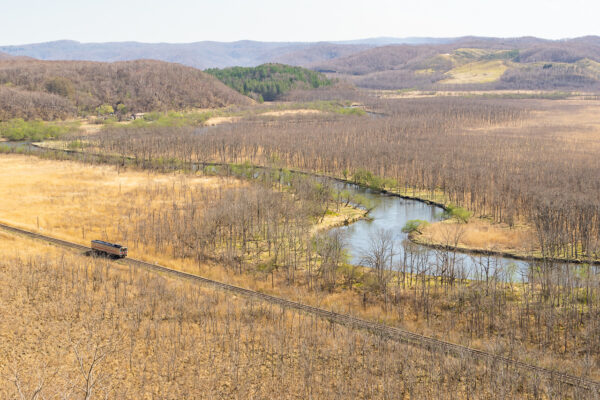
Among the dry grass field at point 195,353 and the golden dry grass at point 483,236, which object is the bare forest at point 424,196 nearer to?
the golden dry grass at point 483,236

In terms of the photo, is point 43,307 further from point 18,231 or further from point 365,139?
point 365,139

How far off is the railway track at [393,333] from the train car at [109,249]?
36.8 inches

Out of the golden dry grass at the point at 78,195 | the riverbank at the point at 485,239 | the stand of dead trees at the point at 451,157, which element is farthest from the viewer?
the golden dry grass at the point at 78,195

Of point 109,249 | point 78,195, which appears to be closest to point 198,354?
point 109,249

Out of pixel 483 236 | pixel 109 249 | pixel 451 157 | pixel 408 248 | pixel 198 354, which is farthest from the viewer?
pixel 451 157

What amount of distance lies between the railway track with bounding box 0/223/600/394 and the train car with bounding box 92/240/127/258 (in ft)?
3.07

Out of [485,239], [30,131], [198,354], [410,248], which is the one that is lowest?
[198,354]

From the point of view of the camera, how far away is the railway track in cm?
3975

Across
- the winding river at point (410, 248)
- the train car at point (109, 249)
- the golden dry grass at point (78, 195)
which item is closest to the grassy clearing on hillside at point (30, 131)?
the golden dry grass at point (78, 195)

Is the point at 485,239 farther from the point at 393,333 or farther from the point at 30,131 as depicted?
the point at 30,131

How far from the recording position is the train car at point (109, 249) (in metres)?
64.2

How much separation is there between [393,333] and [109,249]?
117ft

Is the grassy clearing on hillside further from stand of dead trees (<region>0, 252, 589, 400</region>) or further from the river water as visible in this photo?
stand of dead trees (<region>0, 252, 589, 400</region>)

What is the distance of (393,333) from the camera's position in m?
47.2
